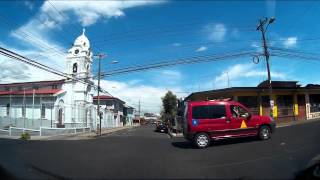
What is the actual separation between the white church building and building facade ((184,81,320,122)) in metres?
15.2

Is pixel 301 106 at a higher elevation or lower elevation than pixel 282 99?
lower

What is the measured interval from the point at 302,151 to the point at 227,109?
4.77 m

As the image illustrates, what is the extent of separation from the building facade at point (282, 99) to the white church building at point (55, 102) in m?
15.2

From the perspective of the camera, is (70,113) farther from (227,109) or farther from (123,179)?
(123,179)

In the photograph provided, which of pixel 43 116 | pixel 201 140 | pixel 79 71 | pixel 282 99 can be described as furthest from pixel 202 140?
pixel 79 71

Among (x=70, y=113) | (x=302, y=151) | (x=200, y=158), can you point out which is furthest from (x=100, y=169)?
(x=70, y=113)

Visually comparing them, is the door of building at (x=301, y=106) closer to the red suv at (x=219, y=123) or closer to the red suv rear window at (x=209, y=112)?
the red suv at (x=219, y=123)

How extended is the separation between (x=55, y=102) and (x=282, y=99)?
29.2m

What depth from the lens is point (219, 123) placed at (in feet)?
53.1

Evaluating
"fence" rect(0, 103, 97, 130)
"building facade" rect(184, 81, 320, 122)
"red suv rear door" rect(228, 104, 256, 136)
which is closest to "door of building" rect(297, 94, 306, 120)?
"building facade" rect(184, 81, 320, 122)

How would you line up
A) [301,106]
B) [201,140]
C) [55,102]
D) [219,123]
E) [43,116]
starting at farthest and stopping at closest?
[55,102] → [43,116] → [301,106] → [219,123] → [201,140]

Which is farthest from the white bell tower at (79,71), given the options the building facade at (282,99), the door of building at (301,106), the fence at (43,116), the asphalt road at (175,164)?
the asphalt road at (175,164)

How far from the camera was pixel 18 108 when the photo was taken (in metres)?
41.3

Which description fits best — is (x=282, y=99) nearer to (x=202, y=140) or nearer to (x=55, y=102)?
(x=202, y=140)
